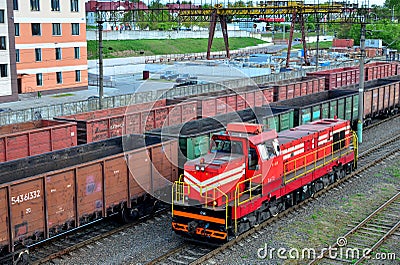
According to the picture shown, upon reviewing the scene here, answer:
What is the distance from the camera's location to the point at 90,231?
17547 mm

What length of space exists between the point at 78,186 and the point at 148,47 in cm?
8849

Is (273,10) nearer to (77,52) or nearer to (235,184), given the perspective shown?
(77,52)

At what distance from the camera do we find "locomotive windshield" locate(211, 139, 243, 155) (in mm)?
15789

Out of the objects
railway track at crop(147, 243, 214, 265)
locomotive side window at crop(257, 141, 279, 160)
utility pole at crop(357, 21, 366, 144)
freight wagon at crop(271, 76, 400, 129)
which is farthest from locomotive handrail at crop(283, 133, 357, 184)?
utility pole at crop(357, 21, 366, 144)

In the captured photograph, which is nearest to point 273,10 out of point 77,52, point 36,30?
point 77,52

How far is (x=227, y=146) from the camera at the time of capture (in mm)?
16000

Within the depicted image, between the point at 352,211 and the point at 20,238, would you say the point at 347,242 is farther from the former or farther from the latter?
the point at 20,238

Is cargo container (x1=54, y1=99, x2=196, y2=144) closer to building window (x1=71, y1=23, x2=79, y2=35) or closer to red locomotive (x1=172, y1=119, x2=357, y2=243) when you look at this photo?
red locomotive (x1=172, y1=119, x2=357, y2=243)

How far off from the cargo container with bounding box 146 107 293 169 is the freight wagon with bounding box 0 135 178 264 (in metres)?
0.51

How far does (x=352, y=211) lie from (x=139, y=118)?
12665mm

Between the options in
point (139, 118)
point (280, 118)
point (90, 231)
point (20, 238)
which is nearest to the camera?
point (20, 238)

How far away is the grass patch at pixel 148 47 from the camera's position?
9194 centimetres

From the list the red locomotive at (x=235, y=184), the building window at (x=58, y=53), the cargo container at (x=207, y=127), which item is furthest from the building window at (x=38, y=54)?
the red locomotive at (x=235, y=184)

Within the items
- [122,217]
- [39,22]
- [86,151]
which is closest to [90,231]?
[122,217]
